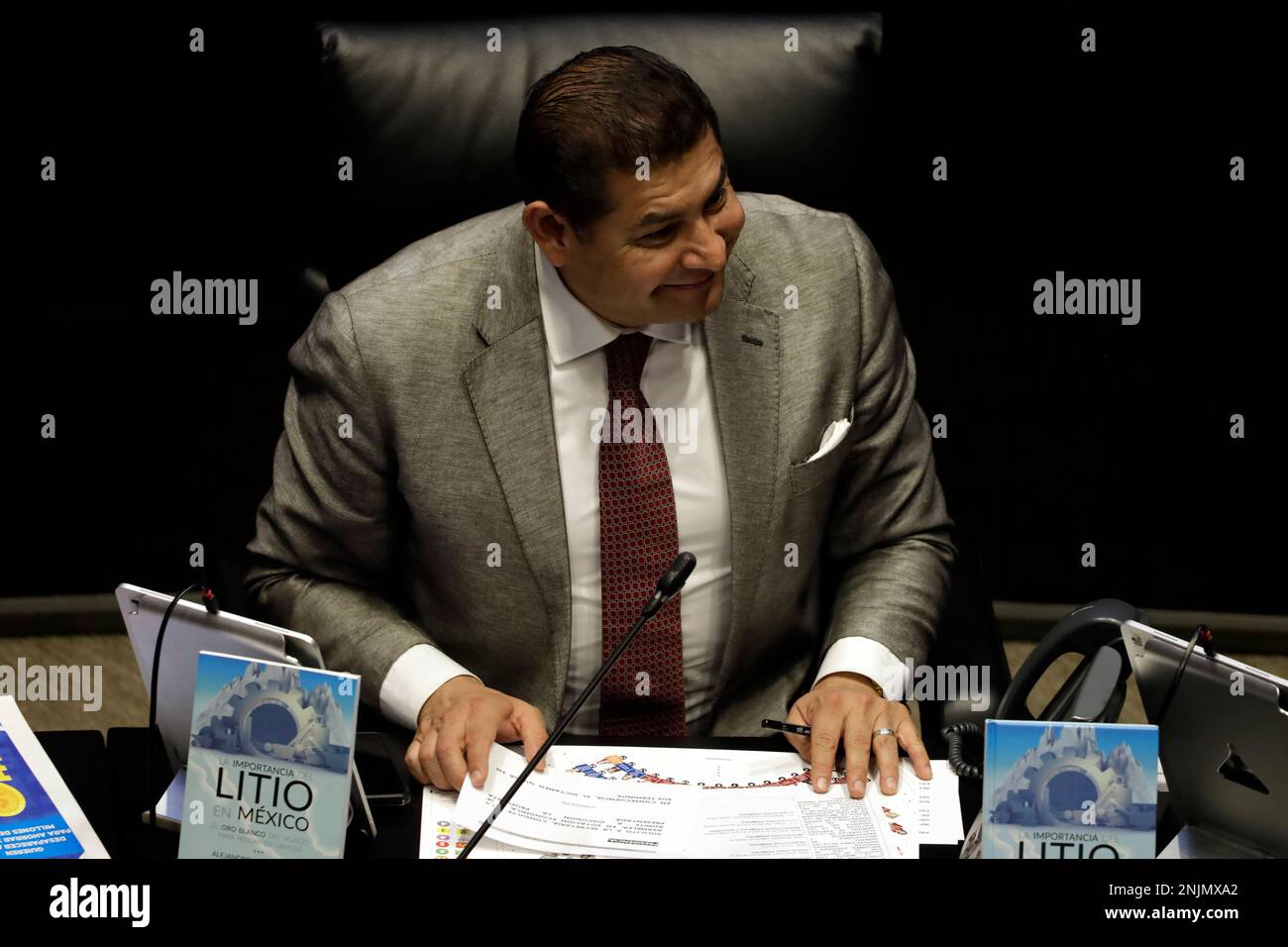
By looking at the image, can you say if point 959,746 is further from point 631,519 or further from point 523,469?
point 523,469

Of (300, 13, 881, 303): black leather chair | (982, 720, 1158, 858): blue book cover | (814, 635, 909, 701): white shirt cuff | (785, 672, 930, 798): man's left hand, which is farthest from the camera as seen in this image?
(300, 13, 881, 303): black leather chair

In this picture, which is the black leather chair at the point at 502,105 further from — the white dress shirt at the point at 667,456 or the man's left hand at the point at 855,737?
the man's left hand at the point at 855,737

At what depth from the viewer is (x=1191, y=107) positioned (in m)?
2.65

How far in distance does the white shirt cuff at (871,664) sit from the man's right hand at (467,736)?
1.28ft

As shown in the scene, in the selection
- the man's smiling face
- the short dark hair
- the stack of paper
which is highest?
the short dark hair

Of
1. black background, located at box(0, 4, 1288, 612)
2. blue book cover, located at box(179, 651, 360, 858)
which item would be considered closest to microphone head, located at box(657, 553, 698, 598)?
blue book cover, located at box(179, 651, 360, 858)

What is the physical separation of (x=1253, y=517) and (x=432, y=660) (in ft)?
5.83

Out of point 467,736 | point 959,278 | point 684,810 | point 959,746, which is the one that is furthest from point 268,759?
point 959,278

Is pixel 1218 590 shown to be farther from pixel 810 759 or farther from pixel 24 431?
pixel 24 431

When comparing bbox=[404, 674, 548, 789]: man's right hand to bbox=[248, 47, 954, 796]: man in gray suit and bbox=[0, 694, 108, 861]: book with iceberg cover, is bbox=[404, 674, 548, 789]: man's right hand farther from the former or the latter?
bbox=[0, 694, 108, 861]: book with iceberg cover

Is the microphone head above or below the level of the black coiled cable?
above

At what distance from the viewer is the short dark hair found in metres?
1.75

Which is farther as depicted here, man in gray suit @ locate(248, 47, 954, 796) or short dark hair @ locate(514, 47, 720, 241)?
man in gray suit @ locate(248, 47, 954, 796)

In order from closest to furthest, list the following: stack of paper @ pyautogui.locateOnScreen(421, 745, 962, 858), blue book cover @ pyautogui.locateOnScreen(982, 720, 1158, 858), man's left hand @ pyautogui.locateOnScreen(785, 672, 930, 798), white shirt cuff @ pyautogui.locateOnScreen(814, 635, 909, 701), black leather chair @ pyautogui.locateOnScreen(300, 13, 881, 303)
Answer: blue book cover @ pyautogui.locateOnScreen(982, 720, 1158, 858) → stack of paper @ pyautogui.locateOnScreen(421, 745, 962, 858) → man's left hand @ pyautogui.locateOnScreen(785, 672, 930, 798) → white shirt cuff @ pyautogui.locateOnScreen(814, 635, 909, 701) → black leather chair @ pyautogui.locateOnScreen(300, 13, 881, 303)
